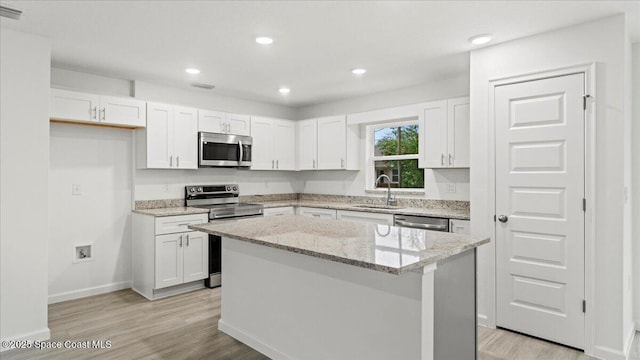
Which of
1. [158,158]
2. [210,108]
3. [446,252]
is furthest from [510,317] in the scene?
[210,108]

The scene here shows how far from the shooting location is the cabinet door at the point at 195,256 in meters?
4.20

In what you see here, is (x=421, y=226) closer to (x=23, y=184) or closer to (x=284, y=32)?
(x=284, y=32)

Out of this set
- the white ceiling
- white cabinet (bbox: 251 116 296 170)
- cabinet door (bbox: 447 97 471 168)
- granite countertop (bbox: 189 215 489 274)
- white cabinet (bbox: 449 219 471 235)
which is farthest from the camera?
white cabinet (bbox: 251 116 296 170)

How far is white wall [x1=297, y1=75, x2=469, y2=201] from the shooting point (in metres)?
4.26

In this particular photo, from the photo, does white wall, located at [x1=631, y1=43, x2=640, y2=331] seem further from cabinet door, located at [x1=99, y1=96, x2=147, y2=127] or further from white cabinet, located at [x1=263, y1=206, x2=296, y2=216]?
cabinet door, located at [x1=99, y1=96, x2=147, y2=127]

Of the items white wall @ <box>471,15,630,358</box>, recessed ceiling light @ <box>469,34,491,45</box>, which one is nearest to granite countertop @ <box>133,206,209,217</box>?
recessed ceiling light @ <box>469,34,491,45</box>

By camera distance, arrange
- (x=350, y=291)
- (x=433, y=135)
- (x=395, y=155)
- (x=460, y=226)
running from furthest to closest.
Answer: (x=395, y=155) < (x=433, y=135) < (x=460, y=226) < (x=350, y=291)

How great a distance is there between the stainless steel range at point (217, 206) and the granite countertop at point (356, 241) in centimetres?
156

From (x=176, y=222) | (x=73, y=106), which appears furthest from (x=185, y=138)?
(x=73, y=106)

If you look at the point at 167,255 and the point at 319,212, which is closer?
the point at 167,255

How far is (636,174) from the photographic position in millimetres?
3086

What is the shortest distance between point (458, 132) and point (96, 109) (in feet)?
12.5

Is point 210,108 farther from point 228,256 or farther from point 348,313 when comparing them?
point 348,313

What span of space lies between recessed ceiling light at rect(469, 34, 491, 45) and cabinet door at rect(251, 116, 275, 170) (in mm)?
3111
